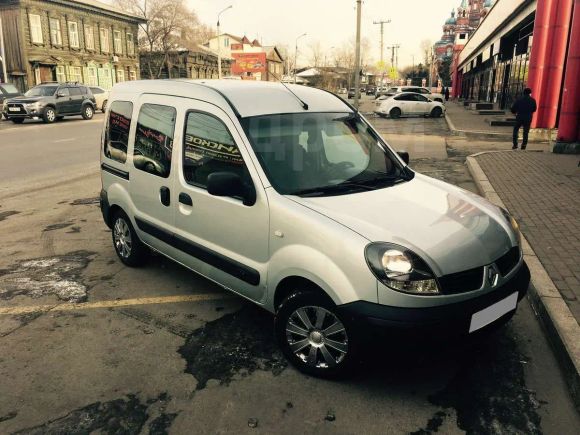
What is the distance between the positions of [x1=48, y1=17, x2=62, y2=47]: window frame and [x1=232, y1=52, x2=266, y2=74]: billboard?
5797cm

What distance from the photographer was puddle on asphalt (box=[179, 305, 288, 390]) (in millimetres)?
3354

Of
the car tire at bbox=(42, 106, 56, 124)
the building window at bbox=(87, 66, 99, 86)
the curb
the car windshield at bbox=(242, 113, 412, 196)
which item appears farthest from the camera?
the building window at bbox=(87, 66, 99, 86)

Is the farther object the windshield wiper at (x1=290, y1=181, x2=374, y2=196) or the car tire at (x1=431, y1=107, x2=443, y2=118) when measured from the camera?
the car tire at (x1=431, y1=107, x2=443, y2=118)

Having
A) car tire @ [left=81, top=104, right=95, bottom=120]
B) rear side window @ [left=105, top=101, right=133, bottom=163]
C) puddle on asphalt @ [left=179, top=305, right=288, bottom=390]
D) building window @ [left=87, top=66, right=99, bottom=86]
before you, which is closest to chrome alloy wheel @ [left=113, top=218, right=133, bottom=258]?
rear side window @ [left=105, top=101, right=133, bottom=163]

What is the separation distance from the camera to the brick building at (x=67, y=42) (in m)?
38.3

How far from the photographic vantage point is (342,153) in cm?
416

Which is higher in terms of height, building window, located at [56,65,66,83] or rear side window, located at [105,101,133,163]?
building window, located at [56,65,66,83]

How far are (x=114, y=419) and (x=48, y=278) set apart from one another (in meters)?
2.63

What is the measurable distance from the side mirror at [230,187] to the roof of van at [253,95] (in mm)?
573

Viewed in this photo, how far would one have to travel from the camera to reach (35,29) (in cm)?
3931

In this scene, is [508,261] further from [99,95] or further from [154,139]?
[99,95]

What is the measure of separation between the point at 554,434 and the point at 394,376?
0.94m

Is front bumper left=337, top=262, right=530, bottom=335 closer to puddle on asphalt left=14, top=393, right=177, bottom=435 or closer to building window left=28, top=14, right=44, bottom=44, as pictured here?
puddle on asphalt left=14, top=393, right=177, bottom=435

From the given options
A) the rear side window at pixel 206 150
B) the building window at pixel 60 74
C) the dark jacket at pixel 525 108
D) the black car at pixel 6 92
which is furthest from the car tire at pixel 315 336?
the building window at pixel 60 74
